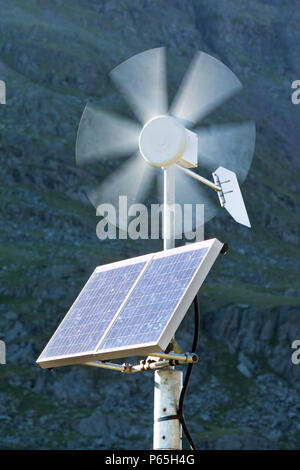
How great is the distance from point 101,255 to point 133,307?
320ft

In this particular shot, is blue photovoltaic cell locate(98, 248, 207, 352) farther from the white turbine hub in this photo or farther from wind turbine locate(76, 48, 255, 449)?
the white turbine hub

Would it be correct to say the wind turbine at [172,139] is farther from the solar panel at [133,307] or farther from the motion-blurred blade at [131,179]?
the solar panel at [133,307]

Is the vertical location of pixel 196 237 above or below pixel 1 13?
below

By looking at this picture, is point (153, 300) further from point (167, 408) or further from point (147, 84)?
point (147, 84)

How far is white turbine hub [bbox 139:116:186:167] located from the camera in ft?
65.2

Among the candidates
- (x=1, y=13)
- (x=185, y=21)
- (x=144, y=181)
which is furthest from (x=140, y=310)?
(x=185, y=21)

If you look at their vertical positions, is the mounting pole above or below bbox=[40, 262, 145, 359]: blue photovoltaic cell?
below

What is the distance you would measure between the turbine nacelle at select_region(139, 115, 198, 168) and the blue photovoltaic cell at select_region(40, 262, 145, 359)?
1.72m

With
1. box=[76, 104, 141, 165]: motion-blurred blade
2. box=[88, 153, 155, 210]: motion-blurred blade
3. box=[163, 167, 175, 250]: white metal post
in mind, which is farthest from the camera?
box=[76, 104, 141, 165]: motion-blurred blade

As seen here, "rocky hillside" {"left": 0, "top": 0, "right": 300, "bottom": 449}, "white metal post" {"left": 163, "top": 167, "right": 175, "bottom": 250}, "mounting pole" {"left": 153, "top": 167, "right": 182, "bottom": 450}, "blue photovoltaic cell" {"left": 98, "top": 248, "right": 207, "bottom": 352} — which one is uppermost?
"rocky hillside" {"left": 0, "top": 0, "right": 300, "bottom": 449}

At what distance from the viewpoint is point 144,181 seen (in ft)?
74.7

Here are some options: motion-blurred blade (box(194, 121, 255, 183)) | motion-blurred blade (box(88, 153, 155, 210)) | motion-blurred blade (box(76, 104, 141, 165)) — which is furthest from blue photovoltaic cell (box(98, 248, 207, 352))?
motion-blurred blade (box(76, 104, 141, 165))

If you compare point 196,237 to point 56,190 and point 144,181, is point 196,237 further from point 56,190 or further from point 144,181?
point 144,181

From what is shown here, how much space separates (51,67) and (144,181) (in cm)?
13648
